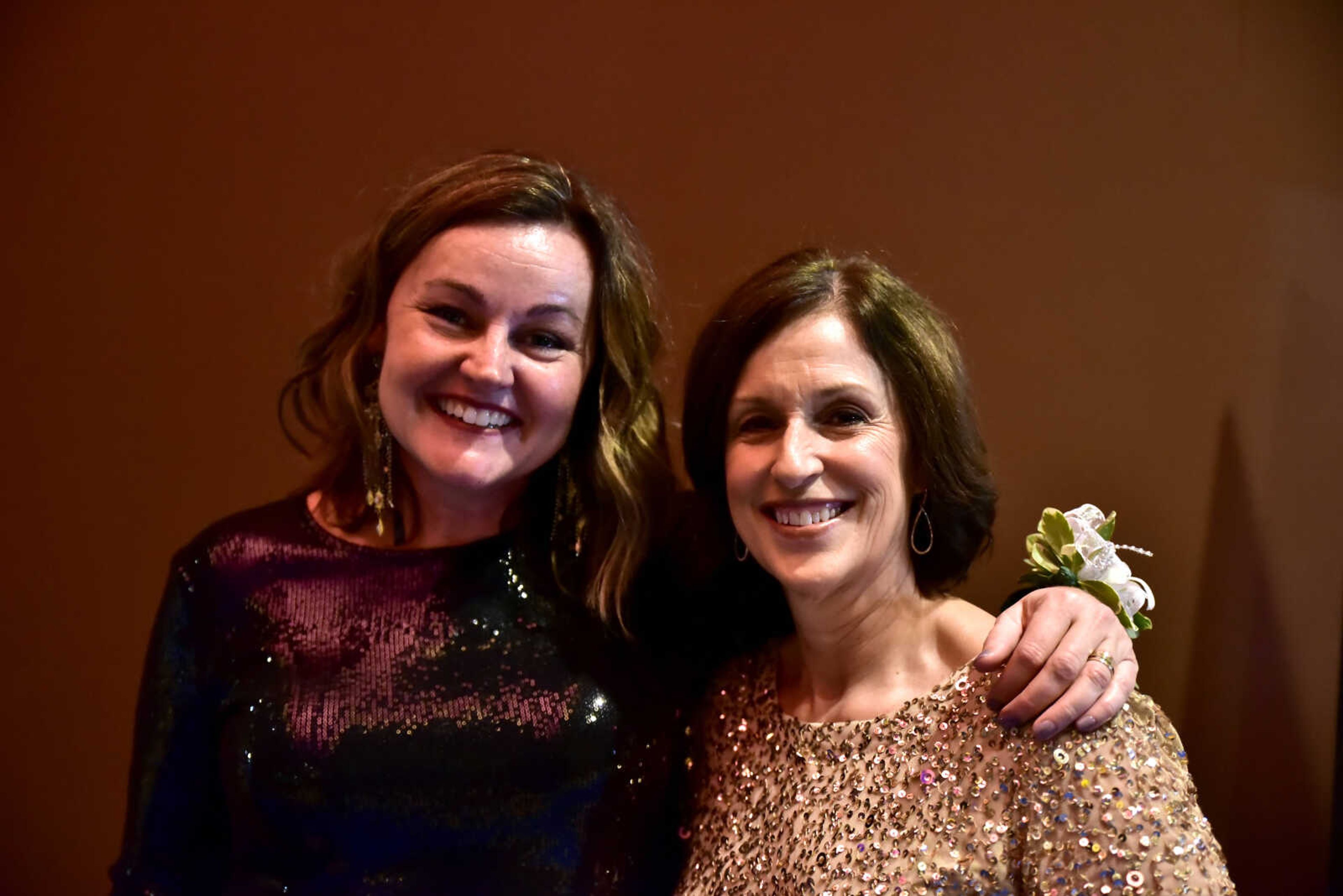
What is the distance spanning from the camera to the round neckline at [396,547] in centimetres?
155

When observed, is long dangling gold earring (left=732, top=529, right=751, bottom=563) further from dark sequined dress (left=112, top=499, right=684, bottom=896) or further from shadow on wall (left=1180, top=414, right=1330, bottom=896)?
shadow on wall (left=1180, top=414, right=1330, bottom=896)

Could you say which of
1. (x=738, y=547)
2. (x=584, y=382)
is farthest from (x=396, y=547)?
(x=738, y=547)

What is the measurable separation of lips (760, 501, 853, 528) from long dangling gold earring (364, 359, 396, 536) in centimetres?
58

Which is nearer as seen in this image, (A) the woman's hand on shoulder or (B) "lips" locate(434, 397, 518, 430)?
(A) the woman's hand on shoulder

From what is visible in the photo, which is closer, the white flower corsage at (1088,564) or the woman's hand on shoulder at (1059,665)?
the woman's hand on shoulder at (1059,665)

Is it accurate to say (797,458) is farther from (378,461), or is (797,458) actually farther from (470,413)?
(378,461)

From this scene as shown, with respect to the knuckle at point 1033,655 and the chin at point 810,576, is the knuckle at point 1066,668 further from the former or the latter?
the chin at point 810,576

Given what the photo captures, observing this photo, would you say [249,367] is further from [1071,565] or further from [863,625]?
[1071,565]

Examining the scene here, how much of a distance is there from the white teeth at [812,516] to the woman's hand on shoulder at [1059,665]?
0.23 metres

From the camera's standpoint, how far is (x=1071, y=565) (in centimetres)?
143

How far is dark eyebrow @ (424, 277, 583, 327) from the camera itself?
145 cm

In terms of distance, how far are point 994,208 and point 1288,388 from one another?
0.57 metres

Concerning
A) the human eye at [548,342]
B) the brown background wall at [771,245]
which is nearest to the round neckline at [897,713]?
the human eye at [548,342]

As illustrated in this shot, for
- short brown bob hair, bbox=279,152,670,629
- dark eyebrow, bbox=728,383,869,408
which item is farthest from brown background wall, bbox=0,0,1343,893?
dark eyebrow, bbox=728,383,869,408
